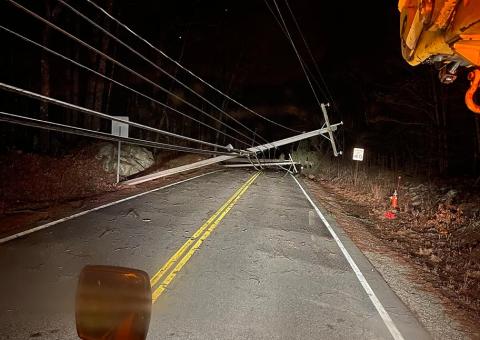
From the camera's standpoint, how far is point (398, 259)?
905 cm

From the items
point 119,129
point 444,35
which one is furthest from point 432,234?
point 119,129

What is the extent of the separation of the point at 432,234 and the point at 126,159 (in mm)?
15087

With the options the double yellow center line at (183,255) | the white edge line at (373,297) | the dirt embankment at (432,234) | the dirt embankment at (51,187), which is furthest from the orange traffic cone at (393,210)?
the dirt embankment at (51,187)

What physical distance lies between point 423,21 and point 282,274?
15.6ft

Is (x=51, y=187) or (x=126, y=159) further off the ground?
(x=126, y=159)

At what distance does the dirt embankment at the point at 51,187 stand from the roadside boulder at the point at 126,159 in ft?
1.67

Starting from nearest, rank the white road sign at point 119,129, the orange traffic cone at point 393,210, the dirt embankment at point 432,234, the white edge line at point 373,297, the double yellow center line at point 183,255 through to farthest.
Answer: the white edge line at point 373,297 → the double yellow center line at point 183,255 → the dirt embankment at point 432,234 → the orange traffic cone at point 393,210 → the white road sign at point 119,129

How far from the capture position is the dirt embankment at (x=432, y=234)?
721 cm

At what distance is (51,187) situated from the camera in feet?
43.5

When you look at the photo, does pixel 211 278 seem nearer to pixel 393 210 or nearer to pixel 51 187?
pixel 51 187

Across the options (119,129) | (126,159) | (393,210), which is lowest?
(393,210)

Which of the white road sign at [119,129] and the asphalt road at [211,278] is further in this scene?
the white road sign at [119,129]

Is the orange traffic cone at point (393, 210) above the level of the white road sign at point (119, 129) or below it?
below

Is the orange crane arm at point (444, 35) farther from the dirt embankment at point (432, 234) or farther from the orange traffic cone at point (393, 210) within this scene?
the orange traffic cone at point (393, 210)
